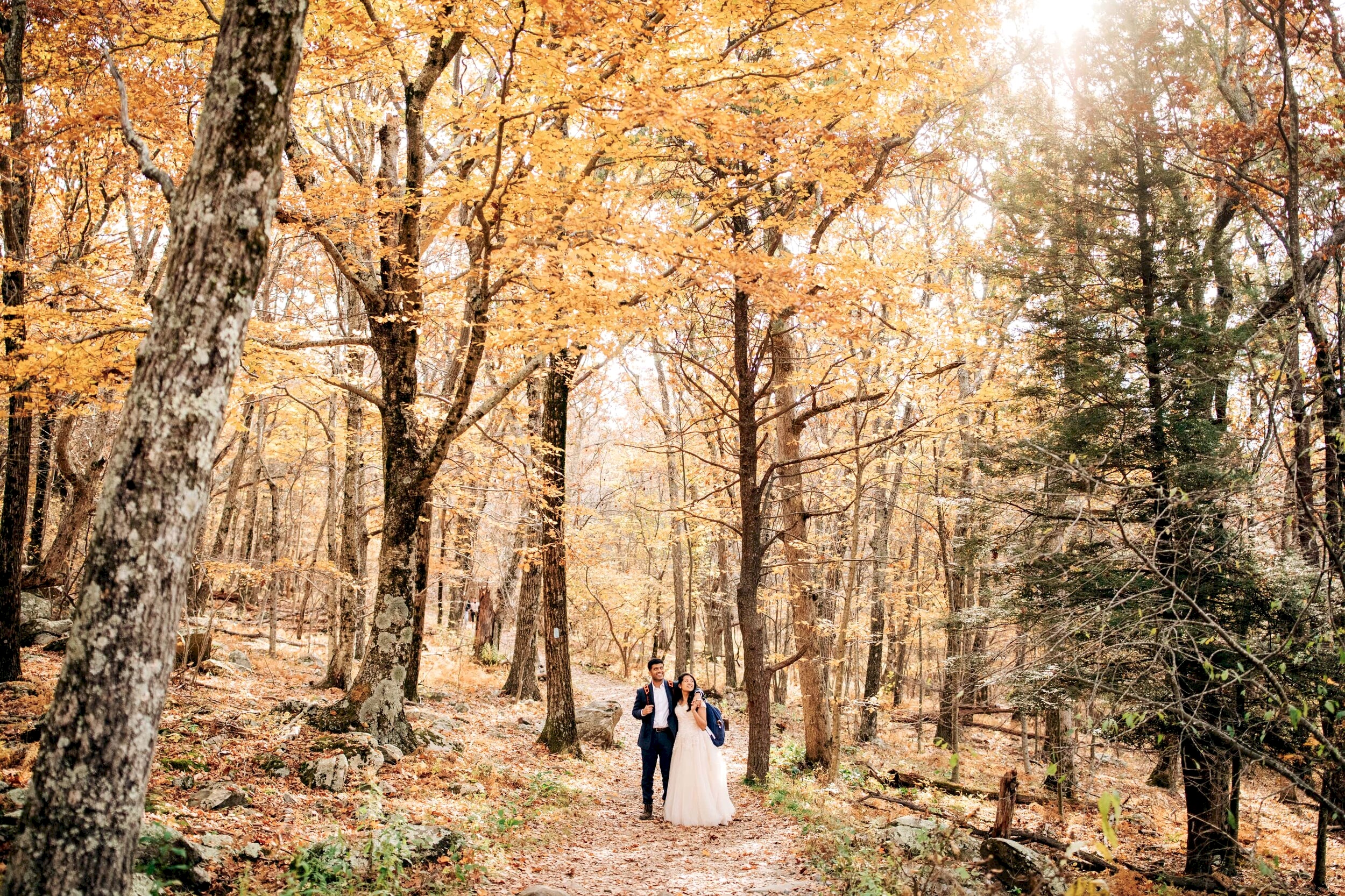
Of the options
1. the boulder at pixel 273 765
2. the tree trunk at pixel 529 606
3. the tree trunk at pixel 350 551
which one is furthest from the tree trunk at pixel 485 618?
the boulder at pixel 273 765

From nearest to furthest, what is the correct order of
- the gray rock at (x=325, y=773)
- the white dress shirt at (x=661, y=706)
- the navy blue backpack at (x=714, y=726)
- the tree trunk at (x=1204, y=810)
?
the gray rock at (x=325, y=773) < the tree trunk at (x=1204, y=810) < the navy blue backpack at (x=714, y=726) < the white dress shirt at (x=661, y=706)

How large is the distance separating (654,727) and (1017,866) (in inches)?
146

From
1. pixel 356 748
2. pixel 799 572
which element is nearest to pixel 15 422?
pixel 356 748

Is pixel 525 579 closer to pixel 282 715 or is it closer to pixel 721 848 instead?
pixel 282 715

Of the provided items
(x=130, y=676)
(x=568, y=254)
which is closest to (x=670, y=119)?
(x=568, y=254)

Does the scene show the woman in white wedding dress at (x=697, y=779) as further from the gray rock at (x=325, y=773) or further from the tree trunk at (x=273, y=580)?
the tree trunk at (x=273, y=580)

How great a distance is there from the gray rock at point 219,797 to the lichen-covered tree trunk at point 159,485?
8.19ft

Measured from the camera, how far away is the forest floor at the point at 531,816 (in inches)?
197

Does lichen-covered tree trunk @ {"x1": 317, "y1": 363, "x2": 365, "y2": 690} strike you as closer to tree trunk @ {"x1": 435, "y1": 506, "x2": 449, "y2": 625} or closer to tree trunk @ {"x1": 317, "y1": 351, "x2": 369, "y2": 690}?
tree trunk @ {"x1": 317, "y1": 351, "x2": 369, "y2": 690}

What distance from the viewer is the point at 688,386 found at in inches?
418

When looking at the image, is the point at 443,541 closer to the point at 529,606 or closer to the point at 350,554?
the point at 529,606

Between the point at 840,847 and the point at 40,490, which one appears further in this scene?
the point at 40,490

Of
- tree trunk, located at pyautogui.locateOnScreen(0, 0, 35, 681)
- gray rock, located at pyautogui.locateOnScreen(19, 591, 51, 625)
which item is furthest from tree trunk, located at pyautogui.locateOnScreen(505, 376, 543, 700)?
gray rock, located at pyautogui.locateOnScreen(19, 591, 51, 625)

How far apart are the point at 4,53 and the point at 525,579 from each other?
Result: 31.9 ft
